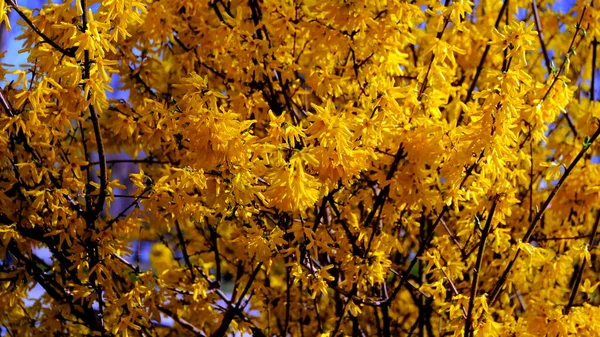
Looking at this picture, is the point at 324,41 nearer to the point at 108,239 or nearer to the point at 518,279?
the point at 108,239

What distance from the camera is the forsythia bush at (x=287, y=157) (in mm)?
2316

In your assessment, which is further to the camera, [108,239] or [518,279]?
[518,279]

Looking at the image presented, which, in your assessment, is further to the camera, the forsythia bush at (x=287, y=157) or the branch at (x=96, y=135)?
the forsythia bush at (x=287, y=157)

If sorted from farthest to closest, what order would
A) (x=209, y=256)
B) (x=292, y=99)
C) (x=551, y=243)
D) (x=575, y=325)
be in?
(x=209, y=256) → (x=551, y=243) → (x=292, y=99) → (x=575, y=325)

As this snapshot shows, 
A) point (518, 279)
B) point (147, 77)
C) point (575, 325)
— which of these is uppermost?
point (147, 77)

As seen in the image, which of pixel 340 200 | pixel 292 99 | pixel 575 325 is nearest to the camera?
pixel 575 325

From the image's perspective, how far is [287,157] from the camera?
2.37m

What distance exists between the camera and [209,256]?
420 centimetres

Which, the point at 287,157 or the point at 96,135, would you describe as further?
the point at 96,135

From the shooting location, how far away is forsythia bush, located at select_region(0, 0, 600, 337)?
2316 millimetres

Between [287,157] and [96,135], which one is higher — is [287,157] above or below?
below

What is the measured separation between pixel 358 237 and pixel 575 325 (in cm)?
86

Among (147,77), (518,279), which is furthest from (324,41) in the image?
(518,279)

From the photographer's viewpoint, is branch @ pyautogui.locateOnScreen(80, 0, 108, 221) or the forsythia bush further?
the forsythia bush
